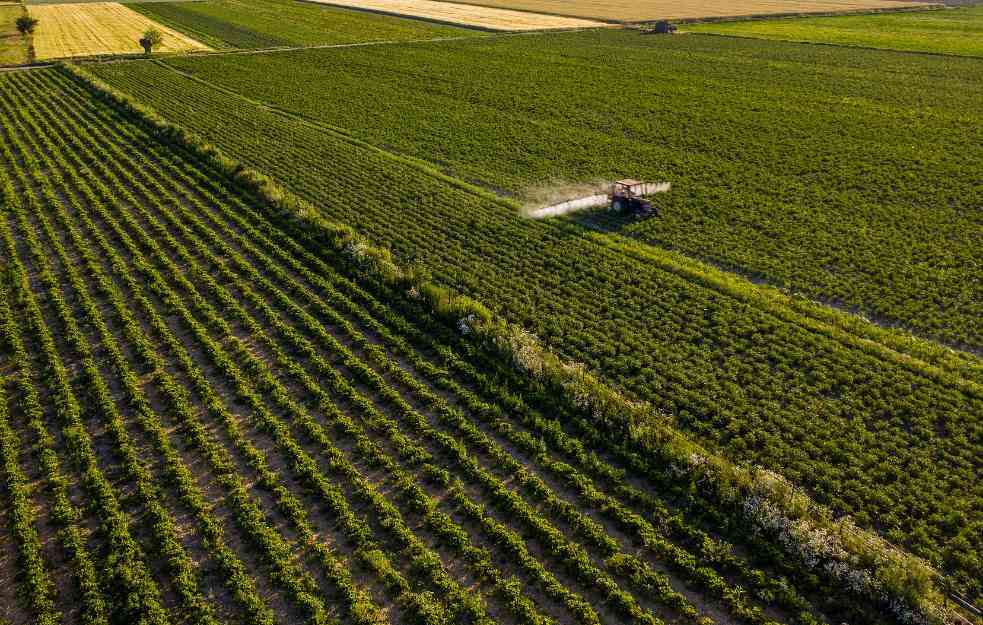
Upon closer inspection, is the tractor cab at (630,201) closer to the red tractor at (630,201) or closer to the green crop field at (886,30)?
the red tractor at (630,201)

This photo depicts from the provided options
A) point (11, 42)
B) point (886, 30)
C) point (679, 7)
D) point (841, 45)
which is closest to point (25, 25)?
point (11, 42)

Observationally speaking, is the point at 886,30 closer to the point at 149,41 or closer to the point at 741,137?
the point at 741,137

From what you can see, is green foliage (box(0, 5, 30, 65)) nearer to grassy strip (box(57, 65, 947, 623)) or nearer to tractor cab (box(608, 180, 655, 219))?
grassy strip (box(57, 65, 947, 623))

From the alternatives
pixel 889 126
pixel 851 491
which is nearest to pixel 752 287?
pixel 851 491

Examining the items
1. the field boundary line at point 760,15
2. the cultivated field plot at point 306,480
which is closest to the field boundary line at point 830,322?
the cultivated field plot at point 306,480

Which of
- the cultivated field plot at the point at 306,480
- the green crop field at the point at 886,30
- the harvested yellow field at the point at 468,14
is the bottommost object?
the cultivated field plot at the point at 306,480

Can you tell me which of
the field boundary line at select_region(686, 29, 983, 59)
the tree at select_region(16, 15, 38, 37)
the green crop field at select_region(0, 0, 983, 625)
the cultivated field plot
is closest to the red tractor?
the green crop field at select_region(0, 0, 983, 625)
